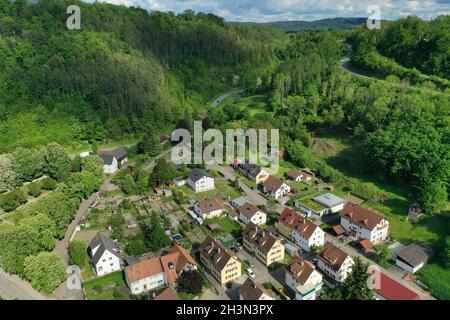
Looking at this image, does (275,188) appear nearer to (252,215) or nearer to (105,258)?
(252,215)

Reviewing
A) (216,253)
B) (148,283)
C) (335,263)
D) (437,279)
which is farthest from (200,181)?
(437,279)

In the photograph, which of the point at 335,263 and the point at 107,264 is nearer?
the point at 335,263

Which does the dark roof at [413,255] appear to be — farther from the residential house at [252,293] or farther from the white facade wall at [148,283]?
the white facade wall at [148,283]

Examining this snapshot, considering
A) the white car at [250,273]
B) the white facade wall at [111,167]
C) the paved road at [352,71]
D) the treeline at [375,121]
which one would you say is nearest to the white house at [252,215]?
Result: the white car at [250,273]

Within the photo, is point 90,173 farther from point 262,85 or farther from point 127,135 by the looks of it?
point 262,85

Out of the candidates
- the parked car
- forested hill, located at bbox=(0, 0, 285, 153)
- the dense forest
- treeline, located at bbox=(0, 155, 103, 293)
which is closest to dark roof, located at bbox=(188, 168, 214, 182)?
treeline, located at bbox=(0, 155, 103, 293)
